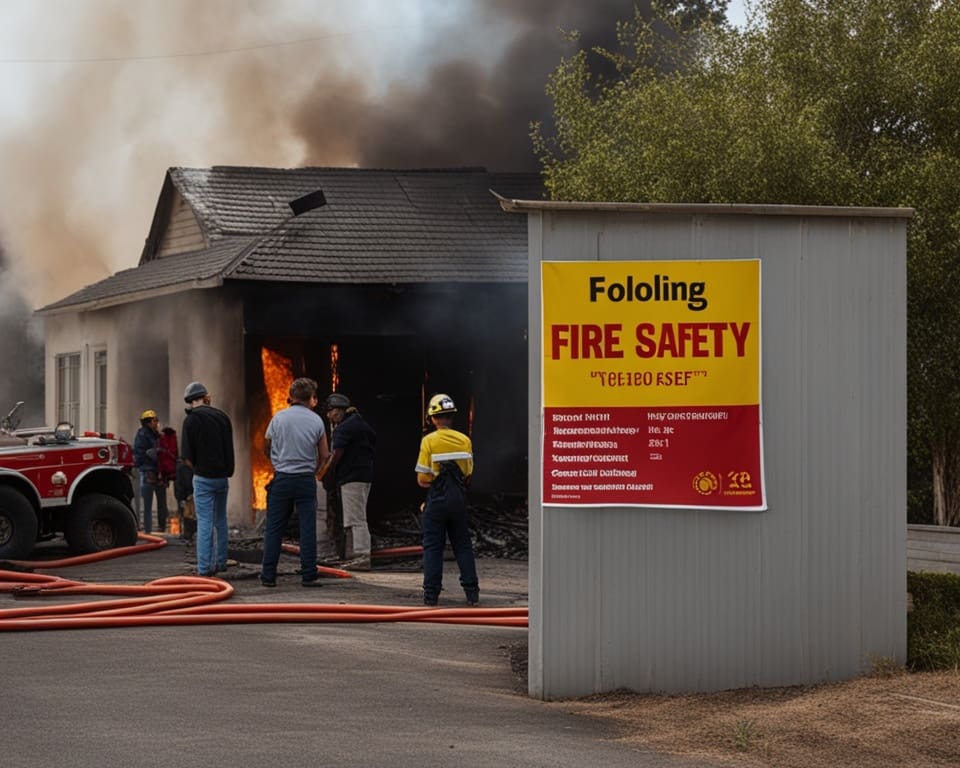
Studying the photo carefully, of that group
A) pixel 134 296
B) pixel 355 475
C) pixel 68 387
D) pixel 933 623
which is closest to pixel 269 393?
pixel 134 296

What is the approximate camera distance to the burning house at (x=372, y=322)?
21.5 metres

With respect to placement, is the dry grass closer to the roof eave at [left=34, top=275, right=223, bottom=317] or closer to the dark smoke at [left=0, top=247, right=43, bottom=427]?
the roof eave at [left=34, top=275, right=223, bottom=317]

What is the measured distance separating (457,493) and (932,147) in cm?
1037

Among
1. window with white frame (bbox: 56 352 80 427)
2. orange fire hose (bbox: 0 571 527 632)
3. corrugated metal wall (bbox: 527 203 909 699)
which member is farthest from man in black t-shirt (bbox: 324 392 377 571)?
window with white frame (bbox: 56 352 80 427)

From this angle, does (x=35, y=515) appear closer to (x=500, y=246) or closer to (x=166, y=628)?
(x=166, y=628)

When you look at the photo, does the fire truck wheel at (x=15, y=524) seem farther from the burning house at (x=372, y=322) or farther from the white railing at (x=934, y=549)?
the white railing at (x=934, y=549)

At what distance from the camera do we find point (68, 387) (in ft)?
97.6

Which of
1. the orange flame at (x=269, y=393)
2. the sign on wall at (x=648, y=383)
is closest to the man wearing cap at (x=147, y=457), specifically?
the orange flame at (x=269, y=393)

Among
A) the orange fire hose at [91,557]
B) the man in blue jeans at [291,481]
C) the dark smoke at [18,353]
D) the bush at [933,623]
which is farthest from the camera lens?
the dark smoke at [18,353]

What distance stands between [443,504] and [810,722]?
225 inches

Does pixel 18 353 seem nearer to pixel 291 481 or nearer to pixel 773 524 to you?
pixel 291 481

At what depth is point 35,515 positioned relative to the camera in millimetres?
16547

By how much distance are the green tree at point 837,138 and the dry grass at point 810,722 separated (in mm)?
11398

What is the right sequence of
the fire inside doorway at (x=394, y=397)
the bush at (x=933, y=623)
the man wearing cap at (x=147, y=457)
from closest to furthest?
the bush at (x=933, y=623) < the man wearing cap at (x=147, y=457) < the fire inside doorway at (x=394, y=397)
